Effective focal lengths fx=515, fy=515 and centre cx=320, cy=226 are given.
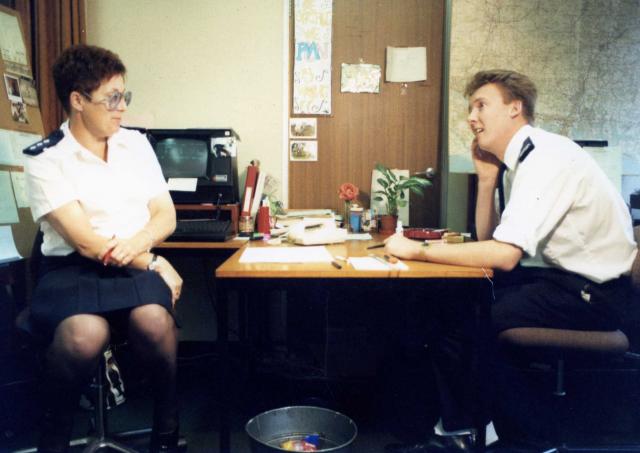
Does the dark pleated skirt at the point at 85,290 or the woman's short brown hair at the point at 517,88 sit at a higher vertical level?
the woman's short brown hair at the point at 517,88

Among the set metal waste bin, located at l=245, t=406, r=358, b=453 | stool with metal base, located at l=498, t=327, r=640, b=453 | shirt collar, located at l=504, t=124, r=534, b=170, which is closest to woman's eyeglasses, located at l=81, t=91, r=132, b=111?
metal waste bin, located at l=245, t=406, r=358, b=453

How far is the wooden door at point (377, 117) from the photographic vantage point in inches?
111

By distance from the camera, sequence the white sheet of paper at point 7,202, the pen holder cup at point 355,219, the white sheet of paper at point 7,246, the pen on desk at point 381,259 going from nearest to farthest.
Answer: the pen on desk at point 381,259
the white sheet of paper at point 7,246
the white sheet of paper at point 7,202
the pen holder cup at point 355,219

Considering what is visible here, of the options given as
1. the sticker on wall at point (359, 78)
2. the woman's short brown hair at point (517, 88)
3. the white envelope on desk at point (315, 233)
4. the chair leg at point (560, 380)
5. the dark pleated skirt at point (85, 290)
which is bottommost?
the chair leg at point (560, 380)

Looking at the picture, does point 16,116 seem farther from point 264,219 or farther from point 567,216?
point 567,216

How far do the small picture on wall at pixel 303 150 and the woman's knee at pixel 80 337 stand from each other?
160 cm

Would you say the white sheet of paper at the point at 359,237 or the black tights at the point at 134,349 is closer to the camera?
the black tights at the point at 134,349

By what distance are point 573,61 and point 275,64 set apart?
157 centimetres

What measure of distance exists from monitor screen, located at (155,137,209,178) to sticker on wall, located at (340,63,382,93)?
87cm

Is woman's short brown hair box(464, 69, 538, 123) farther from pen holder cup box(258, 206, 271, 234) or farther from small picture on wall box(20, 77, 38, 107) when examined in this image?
small picture on wall box(20, 77, 38, 107)

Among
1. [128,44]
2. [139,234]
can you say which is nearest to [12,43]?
[128,44]

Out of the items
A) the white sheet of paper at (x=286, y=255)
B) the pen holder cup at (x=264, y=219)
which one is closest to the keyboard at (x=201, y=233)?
the pen holder cup at (x=264, y=219)

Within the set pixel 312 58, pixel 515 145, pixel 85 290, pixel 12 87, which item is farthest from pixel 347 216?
pixel 12 87

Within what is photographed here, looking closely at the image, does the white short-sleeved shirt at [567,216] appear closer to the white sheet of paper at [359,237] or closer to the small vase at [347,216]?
the white sheet of paper at [359,237]
